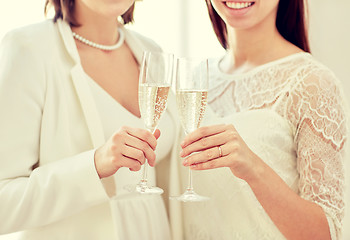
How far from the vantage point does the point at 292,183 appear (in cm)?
193

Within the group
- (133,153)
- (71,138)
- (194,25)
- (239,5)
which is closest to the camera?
(133,153)

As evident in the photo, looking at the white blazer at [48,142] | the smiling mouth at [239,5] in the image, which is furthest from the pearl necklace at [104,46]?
the smiling mouth at [239,5]

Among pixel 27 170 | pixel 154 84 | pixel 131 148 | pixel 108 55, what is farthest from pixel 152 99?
pixel 108 55

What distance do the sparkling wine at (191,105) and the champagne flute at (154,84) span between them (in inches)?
1.8

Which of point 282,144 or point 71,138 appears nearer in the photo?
point 71,138

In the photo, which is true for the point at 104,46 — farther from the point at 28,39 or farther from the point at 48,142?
the point at 48,142

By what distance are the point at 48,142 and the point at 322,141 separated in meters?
0.94

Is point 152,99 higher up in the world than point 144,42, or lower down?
lower down

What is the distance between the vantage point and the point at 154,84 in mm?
1534

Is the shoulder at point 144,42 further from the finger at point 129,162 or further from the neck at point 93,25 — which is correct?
the finger at point 129,162

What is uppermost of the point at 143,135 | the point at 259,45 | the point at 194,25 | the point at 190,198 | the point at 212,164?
the point at 194,25

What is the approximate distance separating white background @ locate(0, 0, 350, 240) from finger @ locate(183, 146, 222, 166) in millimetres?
1903

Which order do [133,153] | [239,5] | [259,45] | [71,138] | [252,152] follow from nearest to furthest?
[133,153] < [252,152] < [71,138] < [239,5] < [259,45]

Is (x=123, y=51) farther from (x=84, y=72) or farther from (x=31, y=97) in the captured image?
(x=31, y=97)
